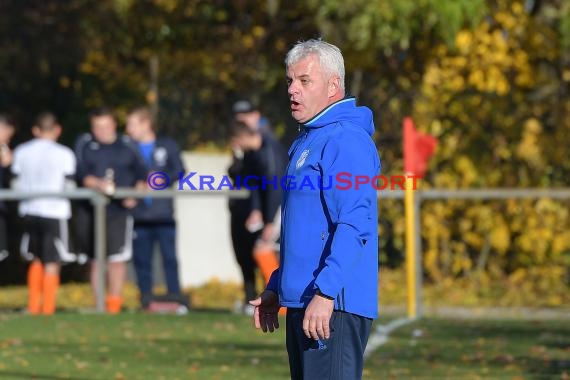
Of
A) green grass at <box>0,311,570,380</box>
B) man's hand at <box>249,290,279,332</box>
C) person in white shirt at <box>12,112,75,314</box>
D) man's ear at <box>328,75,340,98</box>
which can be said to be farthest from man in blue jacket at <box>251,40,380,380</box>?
person in white shirt at <box>12,112,75,314</box>

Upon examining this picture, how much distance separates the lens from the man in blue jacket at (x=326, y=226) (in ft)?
17.8

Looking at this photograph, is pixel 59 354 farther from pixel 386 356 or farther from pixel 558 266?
pixel 558 266

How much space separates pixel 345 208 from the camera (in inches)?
213

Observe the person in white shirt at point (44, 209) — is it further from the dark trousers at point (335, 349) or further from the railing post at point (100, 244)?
the dark trousers at point (335, 349)

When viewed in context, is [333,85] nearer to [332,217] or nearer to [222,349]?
[332,217]

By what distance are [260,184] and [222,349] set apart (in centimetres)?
290

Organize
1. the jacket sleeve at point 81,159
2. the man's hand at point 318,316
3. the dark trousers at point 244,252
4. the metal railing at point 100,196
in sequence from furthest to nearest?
the jacket sleeve at point 81,159 < the metal railing at point 100,196 < the dark trousers at point 244,252 < the man's hand at point 318,316

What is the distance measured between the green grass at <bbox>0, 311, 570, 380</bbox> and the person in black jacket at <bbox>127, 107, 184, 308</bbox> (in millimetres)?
927

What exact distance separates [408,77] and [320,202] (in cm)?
1436

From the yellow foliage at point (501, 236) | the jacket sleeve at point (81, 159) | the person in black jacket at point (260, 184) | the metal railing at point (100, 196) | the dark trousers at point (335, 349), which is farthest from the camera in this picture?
the yellow foliage at point (501, 236)

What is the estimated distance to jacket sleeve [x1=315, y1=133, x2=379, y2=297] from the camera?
212 inches

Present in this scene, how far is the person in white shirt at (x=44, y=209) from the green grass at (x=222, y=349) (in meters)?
0.77

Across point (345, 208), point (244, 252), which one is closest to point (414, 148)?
point (244, 252)

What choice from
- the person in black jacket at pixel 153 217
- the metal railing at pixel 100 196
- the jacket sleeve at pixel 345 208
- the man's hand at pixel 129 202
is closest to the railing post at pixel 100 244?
the metal railing at pixel 100 196
